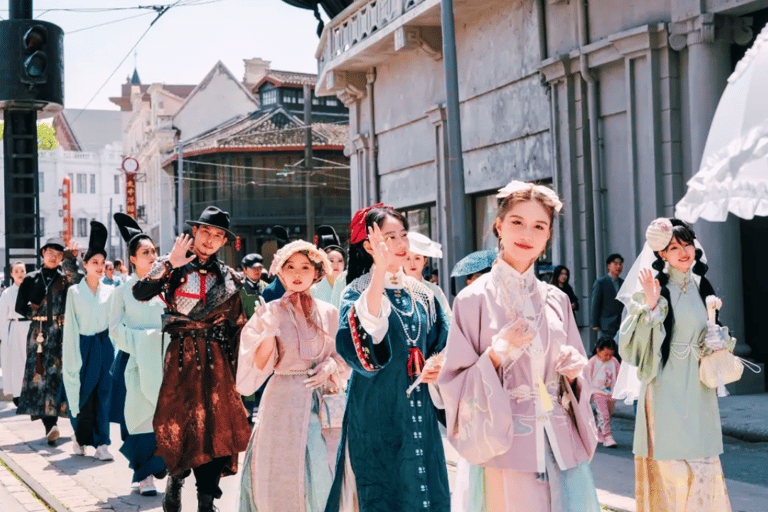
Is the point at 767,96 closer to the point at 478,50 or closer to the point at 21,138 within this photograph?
the point at 21,138

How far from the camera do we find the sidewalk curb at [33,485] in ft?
24.1

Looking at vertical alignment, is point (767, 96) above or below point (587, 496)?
above

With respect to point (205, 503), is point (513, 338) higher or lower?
higher

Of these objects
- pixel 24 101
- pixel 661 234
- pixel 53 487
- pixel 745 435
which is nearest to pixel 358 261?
pixel 661 234

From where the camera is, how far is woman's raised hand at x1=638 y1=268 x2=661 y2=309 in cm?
593

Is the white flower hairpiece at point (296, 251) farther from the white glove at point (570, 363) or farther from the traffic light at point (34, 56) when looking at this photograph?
the traffic light at point (34, 56)

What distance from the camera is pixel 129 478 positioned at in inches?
334

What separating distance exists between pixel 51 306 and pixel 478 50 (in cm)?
952

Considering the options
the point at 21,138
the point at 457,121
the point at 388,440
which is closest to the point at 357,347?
the point at 388,440

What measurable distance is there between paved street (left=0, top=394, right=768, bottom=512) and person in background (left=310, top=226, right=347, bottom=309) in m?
1.68

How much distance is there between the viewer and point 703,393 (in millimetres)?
6023

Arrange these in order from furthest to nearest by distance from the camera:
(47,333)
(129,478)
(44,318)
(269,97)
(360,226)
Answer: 1. (269,97)
2. (44,318)
3. (47,333)
4. (129,478)
5. (360,226)

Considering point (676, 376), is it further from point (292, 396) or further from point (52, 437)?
point (52, 437)

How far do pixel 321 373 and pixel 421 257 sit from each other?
0.85 meters
